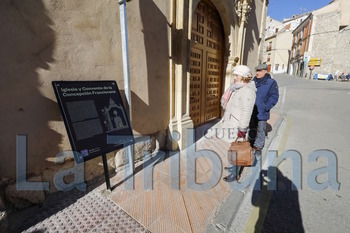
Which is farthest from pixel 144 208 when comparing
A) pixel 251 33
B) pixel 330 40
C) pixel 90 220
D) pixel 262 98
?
pixel 330 40

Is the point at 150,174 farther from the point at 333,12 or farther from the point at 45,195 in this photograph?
the point at 333,12

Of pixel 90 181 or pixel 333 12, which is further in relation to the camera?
pixel 333 12

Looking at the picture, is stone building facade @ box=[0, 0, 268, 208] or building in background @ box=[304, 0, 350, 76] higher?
building in background @ box=[304, 0, 350, 76]

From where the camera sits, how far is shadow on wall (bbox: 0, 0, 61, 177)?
199 cm

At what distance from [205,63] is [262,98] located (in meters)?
2.27

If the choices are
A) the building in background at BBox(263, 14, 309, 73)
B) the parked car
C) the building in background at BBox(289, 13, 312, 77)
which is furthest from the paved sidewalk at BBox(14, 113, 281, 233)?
the building in background at BBox(263, 14, 309, 73)

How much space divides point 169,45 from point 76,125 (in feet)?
8.01

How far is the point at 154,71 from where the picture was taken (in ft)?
11.6

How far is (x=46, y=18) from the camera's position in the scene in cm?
220

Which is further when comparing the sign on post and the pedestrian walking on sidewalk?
the pedestrian walking on sidewalk

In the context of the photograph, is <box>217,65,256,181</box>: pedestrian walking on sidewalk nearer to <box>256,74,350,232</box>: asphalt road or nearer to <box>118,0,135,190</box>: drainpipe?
<box>256,74,350,232</box>: asphalt road

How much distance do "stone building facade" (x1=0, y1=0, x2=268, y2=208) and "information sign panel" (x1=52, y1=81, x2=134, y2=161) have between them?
12.0 inches

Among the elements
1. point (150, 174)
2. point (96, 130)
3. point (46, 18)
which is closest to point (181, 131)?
point (150, 174)

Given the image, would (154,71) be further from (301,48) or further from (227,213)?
(301,48)
